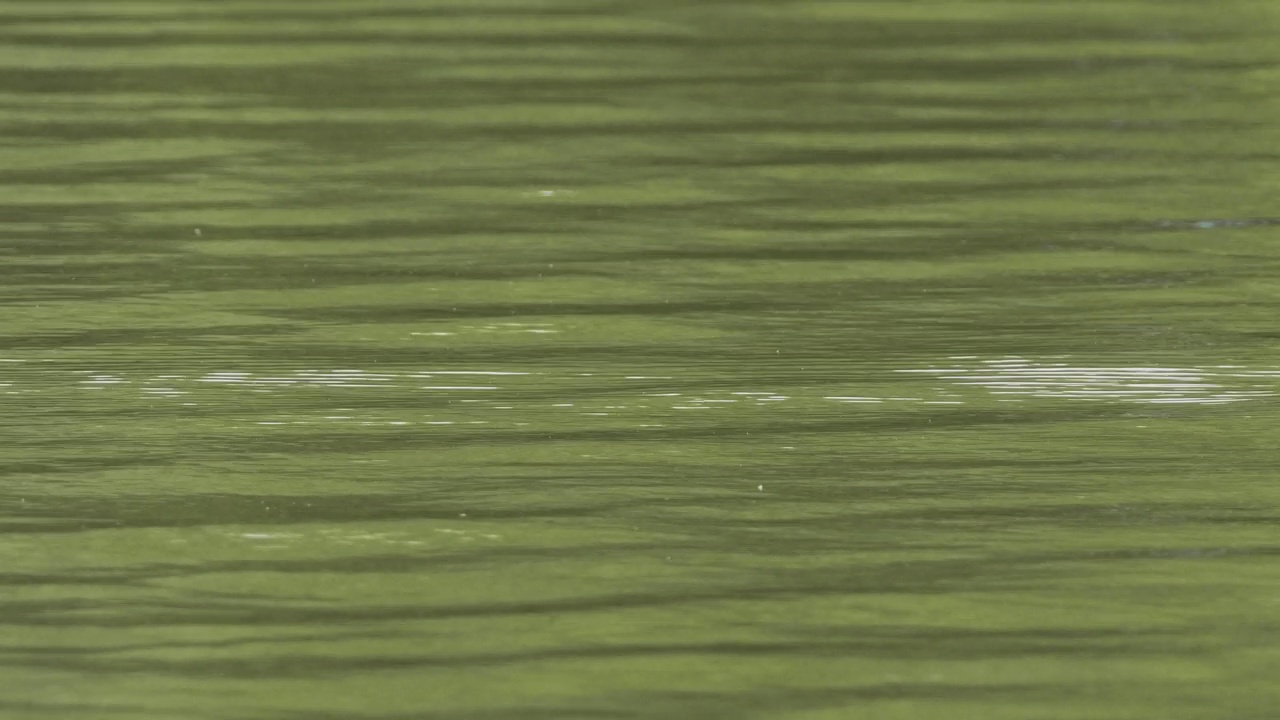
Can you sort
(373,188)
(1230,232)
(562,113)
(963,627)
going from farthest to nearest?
(562,113)
(373,188)
(1230,232)
(963,627)

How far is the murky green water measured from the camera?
0.90 m

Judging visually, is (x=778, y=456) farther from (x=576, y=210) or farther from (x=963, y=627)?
(x=576, y=210)

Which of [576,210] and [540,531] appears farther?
[576,210]

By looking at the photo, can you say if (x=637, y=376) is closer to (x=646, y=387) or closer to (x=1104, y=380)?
(x=646, y=387)

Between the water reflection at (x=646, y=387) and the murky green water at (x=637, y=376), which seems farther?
the water reflection at (x=646, y=387)

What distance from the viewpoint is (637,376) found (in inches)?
46.6

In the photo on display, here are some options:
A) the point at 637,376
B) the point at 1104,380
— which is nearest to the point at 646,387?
the point at 637,376

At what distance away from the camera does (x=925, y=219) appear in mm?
1459

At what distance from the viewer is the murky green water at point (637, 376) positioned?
2.95 feet

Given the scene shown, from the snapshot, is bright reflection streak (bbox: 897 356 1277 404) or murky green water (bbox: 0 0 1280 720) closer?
murky green water (bbox: 0 0 1280 720)

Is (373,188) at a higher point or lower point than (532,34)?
lower

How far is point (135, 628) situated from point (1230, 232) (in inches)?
35.8

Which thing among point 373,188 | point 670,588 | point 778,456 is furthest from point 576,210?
point 670,588

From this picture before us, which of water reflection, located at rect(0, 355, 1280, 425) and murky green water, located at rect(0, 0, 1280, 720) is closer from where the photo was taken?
murky green water, located at rect(0, 0, 1280, 720)
